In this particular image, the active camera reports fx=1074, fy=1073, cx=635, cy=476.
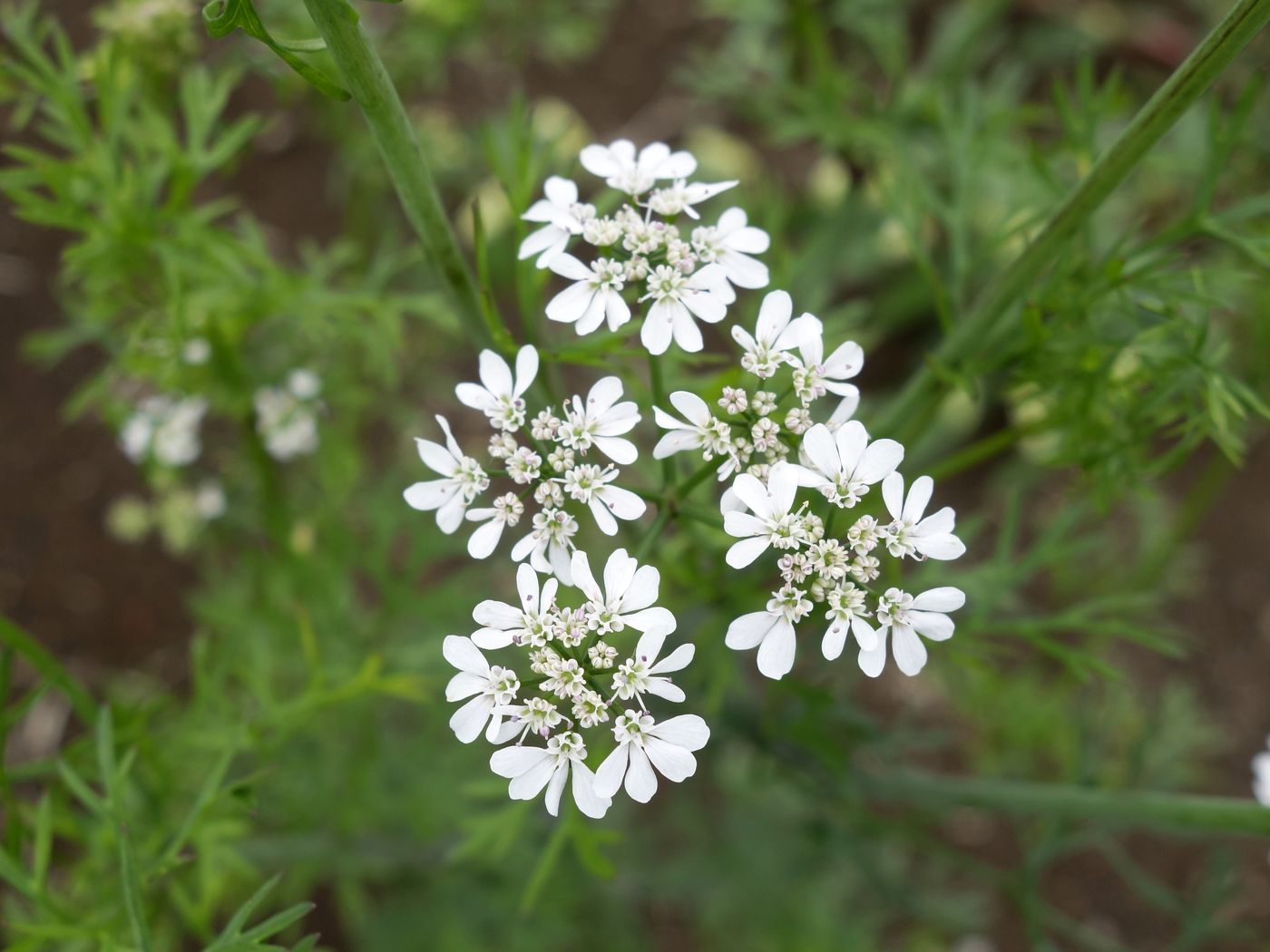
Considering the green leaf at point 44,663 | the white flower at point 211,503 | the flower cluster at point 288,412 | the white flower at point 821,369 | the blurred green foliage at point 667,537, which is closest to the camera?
the white flower at point 821,369

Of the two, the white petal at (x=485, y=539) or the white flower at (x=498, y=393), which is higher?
the white flower at (x=498, y=393)

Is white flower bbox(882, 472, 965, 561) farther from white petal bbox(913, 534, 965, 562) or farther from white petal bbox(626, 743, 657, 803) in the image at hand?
white petal bbox(626, 743, 657, 803)

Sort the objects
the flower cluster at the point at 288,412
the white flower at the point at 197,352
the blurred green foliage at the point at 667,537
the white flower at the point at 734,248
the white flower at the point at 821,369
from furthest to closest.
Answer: the flower cluster at the point at 288,412
the white flower at the point at 197,352
the blurred green foliage at the point at 667,537
the white flower at the point at 734,248
the white flower at the point at 821,369

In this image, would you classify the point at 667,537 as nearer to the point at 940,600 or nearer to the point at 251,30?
the point at 940,600

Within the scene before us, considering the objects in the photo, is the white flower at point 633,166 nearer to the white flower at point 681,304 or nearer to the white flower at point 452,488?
the white flower at point 681,304

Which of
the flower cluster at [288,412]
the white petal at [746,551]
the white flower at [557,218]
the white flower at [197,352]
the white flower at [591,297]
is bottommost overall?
the white petal at [746,551]

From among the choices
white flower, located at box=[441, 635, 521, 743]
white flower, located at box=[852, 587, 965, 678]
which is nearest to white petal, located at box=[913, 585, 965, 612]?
white flower, located at box=[852, 587, 965, 678]

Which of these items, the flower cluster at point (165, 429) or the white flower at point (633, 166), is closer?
the white flower at point (633, 166)

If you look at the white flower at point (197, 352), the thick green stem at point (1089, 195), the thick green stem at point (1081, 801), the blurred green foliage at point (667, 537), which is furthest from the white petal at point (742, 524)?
the white flower at point (197, 352)
